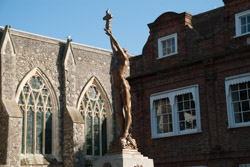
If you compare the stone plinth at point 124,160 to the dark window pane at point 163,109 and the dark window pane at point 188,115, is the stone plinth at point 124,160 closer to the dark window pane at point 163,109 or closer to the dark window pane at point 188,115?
the dark window pane at point 188,115

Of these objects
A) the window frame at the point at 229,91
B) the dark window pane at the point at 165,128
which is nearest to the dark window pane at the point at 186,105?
the dark window pane at the point at 165,128

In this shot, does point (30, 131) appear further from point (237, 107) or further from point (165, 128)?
point (237, 107)

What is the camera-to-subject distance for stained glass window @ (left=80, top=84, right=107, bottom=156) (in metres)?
26.0

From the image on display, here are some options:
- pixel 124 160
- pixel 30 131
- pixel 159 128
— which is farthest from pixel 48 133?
pixel 124 160

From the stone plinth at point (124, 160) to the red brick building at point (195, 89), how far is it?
262 inches

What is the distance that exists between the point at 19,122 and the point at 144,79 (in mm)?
7279

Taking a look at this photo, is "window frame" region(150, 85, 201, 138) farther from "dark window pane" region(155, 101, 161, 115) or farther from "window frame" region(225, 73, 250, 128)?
"window frame" region(225, 73, 250, 128)

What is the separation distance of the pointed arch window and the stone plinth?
1471cm

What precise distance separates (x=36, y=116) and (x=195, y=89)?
11.1 metres

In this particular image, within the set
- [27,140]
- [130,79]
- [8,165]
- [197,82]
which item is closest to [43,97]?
[27,140]

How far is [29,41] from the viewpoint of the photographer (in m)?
23.8

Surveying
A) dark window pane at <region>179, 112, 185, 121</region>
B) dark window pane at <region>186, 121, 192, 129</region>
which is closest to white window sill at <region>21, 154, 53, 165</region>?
dark window pane at <region>179, 112, 185, 121</region>

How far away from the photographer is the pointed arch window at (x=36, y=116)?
75.6ft

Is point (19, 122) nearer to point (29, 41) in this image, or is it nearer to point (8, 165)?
point (8, 165)
